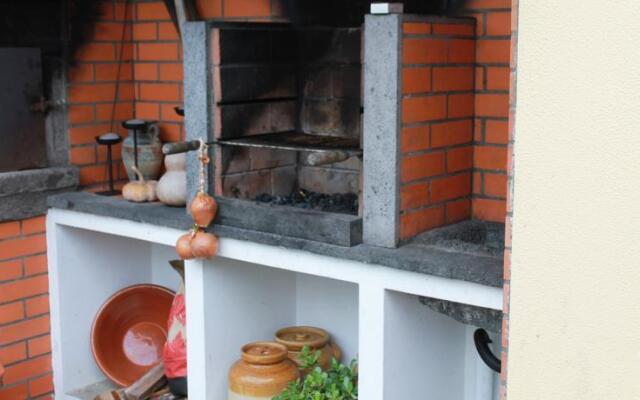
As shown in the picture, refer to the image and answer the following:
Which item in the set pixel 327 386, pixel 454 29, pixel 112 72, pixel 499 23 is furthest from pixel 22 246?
pixel 499 23

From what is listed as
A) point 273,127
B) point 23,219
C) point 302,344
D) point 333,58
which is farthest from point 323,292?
point 23,219

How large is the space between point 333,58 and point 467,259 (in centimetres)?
116

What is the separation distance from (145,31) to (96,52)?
0.81 ft

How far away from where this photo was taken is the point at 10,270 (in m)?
3.91

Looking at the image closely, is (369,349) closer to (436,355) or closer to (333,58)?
(436,355)

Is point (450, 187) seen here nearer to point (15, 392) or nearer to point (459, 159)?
point (459, 159)

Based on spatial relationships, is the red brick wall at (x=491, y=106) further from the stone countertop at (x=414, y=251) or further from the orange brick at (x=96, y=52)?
the orange brick at (x=96, y=52)

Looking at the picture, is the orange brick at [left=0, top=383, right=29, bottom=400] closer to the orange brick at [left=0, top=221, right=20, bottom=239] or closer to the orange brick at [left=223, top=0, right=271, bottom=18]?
the orange brick at [left=0, top=221, right=20, bottom=239]

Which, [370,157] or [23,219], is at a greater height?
[370,157]

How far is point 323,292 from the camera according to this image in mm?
3850

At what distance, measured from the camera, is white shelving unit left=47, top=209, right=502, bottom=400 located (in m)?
2.94

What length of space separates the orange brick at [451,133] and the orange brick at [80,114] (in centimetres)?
181

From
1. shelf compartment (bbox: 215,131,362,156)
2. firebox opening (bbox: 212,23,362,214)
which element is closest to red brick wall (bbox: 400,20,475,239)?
shelf compartment (bbox: 215,131,362,156)

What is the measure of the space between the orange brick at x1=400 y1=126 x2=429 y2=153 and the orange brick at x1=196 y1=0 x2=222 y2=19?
135 centimetres
